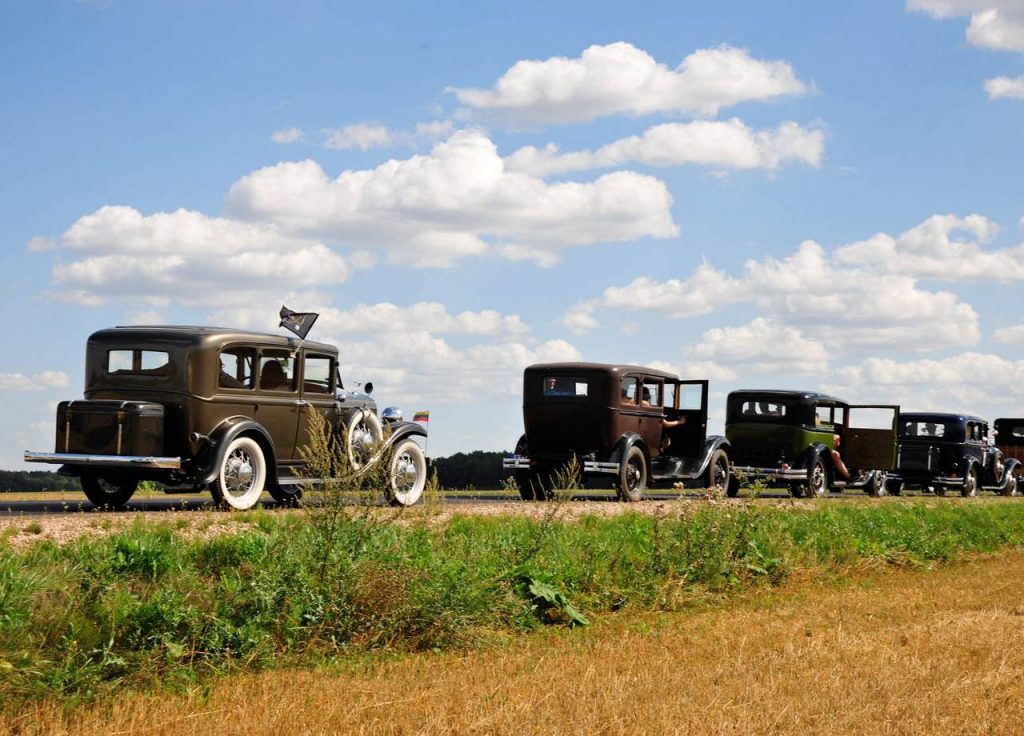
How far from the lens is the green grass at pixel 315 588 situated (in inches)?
289

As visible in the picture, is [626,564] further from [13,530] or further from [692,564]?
[13,530]

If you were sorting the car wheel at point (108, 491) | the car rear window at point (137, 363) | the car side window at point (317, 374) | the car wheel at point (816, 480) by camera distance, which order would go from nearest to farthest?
1. the car rear window at point (137, 363)
2. the car wheel at point (108, 491)
3. the car side window at point (317, 374)
4. the car wheel at point (816, 480)

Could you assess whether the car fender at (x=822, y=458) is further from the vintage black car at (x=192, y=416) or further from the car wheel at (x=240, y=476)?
the car wheel at (x=240, y=476)

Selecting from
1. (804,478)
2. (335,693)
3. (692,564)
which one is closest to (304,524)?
(335,693)

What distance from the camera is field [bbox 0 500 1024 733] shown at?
261 inches

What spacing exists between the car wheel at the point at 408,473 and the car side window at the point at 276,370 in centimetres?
175

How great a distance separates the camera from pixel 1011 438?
3816 centimetres

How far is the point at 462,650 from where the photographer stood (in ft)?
27.9

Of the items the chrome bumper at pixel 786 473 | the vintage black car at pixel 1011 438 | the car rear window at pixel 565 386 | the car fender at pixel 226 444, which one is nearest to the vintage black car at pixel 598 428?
the car rear window at pixel 565 386

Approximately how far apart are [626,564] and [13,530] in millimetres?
5499

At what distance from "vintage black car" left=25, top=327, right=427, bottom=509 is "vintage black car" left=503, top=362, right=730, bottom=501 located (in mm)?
5040

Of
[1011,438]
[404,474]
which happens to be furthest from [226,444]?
[1011,438]

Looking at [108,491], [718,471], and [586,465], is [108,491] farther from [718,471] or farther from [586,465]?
[718,471]

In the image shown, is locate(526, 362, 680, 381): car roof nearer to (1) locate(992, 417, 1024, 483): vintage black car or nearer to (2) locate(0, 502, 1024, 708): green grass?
(2) locate(0, 502, 1024, 708): green grass
